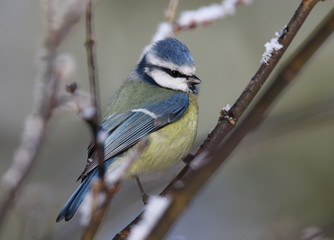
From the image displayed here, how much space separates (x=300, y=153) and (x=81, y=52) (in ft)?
6.05

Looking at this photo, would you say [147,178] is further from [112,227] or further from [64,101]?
[64,101]

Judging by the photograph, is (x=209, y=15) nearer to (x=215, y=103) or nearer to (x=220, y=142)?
(x=220, y=142)

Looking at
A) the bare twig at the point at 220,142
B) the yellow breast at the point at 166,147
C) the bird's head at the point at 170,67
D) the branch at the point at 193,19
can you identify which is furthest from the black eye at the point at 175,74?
the bare twig at the point at 220,142

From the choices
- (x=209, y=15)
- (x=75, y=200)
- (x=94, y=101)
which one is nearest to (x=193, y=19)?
(x=209, y=15)

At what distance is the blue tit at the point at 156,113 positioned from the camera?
2.14m

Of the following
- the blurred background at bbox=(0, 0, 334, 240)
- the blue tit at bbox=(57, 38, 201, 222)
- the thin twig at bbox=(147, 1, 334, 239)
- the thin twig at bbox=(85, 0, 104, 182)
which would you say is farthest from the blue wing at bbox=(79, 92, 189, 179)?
the thin twig at bbox=(147, 1, 334, 239)

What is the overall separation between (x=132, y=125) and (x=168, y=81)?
373 mm

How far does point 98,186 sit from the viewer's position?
0.91 metres

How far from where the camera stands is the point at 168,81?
248cm

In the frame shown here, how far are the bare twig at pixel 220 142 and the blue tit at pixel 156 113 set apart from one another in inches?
15.9

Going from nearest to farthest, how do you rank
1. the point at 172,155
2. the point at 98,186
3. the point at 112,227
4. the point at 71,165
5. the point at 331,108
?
the point at 98,186 → the point at 331,108 → the point at 172,155 → the point at 112,227 → the point at 71,165

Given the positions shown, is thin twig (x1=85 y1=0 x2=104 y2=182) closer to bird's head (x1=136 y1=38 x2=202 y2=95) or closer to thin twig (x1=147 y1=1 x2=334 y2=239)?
thin twig (x1=147 y1=1 x2=334 y2=239)

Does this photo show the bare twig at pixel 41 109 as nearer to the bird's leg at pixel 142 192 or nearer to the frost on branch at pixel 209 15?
the frost on branch at pixel 209 15

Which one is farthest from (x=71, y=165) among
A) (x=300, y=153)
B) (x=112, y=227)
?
(x=300, y=153)
